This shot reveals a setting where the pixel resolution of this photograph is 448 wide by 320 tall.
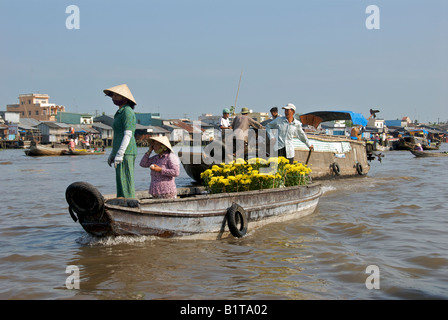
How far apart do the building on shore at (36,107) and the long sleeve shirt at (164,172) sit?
225ft

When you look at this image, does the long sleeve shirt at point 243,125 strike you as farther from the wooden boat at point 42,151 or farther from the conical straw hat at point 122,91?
the wooden boat at point 42,151

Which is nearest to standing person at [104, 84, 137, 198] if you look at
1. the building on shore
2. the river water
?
the river water

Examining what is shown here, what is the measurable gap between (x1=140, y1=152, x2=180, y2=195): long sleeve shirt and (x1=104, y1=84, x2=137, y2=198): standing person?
16.0 inches

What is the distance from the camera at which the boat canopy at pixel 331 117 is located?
707 inches

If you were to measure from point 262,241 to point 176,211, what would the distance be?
1389mm

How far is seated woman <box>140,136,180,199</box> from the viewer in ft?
20.1

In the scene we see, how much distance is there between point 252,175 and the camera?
730cm

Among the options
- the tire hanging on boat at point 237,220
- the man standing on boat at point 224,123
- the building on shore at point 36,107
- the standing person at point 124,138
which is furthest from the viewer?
the building on shore at point 36,107

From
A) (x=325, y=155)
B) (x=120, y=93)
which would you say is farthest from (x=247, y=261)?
(x=325, y=155)

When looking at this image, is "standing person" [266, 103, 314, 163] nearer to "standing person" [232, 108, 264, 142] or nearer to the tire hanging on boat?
"standing person" [232, 108, 264, 142]

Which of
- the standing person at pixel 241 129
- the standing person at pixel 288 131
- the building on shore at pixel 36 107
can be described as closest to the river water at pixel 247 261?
the standing person at pixel 288 131

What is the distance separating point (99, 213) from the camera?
17.9 ft
